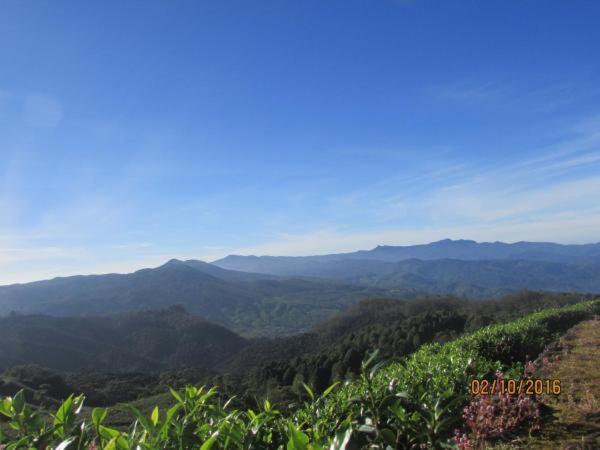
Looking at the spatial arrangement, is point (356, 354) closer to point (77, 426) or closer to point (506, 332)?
point (506, 332)

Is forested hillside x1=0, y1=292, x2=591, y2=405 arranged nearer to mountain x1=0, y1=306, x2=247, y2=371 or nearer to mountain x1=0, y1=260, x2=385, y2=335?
mountain x1=0, y1=306, x2=247, y2=371

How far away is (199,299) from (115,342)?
81.1m

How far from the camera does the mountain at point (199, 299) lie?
469ft

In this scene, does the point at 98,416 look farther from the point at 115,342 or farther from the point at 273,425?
the point at 115,342

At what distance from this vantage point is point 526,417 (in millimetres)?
Result: 3178

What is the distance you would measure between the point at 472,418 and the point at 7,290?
206 m

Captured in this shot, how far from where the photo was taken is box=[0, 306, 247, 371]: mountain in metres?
74.1
